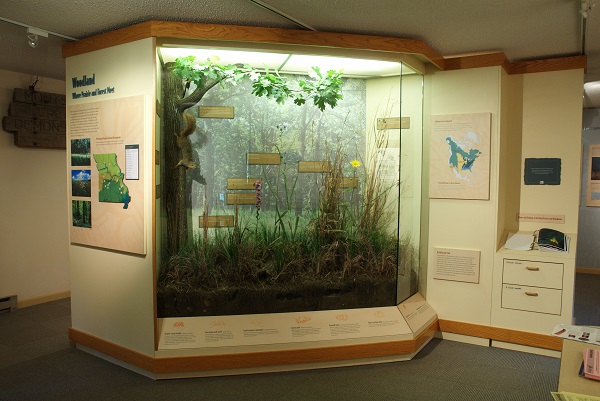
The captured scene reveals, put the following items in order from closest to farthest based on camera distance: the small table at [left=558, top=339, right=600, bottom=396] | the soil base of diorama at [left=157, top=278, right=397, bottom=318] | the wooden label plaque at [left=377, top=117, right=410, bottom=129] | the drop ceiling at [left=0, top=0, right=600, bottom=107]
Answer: the small table at [left=558, top=339, right=600, bottom=396] < the drop ceiling at [left=0, top=0, right=600, bottom=107] < the soil base of diorama at [left=157, top=278, right=397, bottom=318] < the wooden label plaque at [left=377, top=117, right=410, bottom=129]

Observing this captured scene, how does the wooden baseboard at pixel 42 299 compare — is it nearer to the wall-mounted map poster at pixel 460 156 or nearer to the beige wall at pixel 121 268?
the beige wall at pixel 121 268

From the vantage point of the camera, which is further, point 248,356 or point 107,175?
point 107,175

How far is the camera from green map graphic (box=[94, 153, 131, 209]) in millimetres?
3197

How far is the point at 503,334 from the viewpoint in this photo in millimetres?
3764

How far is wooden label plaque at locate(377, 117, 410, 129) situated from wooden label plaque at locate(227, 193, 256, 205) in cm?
130

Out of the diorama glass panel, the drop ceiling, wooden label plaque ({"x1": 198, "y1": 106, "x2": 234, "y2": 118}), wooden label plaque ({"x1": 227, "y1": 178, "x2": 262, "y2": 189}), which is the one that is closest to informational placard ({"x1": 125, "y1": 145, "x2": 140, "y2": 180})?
the diorama glass panel

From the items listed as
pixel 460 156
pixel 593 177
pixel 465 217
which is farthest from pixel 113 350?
pixel 593 177

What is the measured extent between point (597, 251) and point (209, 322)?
6.05m

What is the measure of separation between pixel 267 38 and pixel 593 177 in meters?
5.68

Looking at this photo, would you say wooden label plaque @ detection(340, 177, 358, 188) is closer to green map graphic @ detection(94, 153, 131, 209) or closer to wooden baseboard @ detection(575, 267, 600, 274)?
green map graphic @ detection(94, 153, 131, 209)

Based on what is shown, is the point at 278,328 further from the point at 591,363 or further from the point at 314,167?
the point at 591,363

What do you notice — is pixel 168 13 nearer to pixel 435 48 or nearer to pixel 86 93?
pixel 86 93

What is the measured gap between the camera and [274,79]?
11.9 ft

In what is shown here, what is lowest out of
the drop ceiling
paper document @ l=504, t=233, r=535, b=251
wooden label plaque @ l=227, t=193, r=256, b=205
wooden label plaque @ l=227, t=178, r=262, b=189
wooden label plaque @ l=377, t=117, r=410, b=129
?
paper document @ l=504, t=233, r=535, b=251
